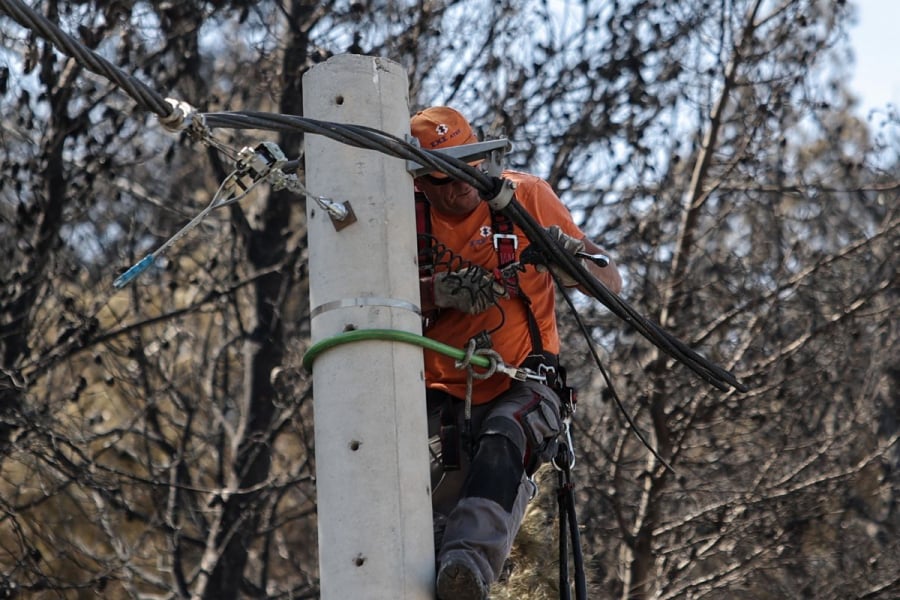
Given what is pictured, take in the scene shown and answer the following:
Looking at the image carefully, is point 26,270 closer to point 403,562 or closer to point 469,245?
point 469,245

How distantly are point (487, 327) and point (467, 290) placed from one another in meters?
0.22

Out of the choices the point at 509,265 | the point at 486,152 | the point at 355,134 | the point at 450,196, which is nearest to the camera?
the point at 355,134

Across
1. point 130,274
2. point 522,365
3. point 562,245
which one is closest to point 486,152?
point 562,245

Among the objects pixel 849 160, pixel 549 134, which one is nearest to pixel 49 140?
pixel 549 134

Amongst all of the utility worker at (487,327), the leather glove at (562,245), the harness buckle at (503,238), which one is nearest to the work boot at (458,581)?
the utility worker at (487,327)

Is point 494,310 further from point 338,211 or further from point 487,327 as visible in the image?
point 338,211

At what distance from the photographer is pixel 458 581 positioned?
3.57m

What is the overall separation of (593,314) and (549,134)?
1429mm

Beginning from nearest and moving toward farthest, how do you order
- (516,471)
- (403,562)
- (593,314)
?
(403,562), (516,471), (593,314)

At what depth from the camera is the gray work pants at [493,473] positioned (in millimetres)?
3939

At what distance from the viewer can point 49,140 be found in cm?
967

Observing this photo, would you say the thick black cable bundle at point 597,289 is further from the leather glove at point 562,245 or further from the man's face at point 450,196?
the man's face at point 450,196

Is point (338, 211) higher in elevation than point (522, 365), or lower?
lower

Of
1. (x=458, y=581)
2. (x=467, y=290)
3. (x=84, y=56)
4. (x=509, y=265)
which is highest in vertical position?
(x=509, y=265)
